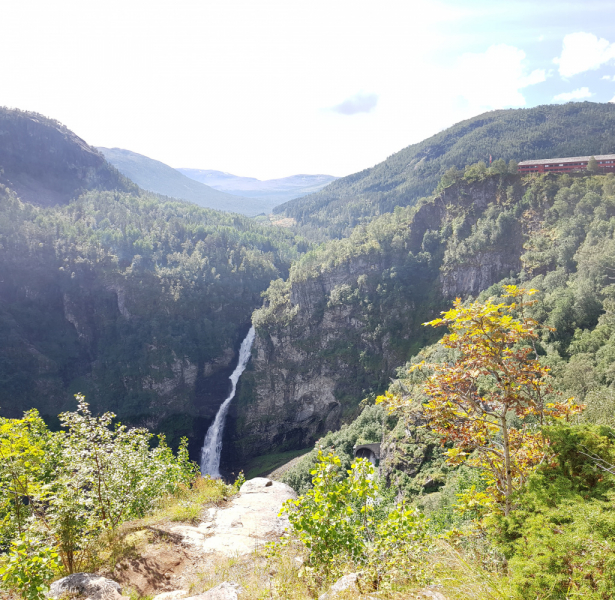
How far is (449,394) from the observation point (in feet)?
25.1

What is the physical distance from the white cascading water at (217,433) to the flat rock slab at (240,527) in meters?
58.0

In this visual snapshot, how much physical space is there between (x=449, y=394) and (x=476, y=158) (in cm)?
17062

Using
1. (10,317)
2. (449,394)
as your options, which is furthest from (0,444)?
(10,317)

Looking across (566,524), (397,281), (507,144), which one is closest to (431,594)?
(566,524)

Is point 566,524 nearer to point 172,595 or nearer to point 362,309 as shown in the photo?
point 172,595

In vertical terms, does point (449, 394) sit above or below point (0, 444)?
above

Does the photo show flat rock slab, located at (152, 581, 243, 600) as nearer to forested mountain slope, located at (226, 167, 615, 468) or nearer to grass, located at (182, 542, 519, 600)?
grass, located at (182, 542, 519, 600)

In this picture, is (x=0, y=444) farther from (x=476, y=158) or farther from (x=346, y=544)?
(x=476, y=158)

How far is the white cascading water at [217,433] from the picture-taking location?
242 feet

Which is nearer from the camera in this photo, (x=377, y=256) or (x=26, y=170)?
(x=377, y=256)

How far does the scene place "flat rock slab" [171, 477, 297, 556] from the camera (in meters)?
11.0

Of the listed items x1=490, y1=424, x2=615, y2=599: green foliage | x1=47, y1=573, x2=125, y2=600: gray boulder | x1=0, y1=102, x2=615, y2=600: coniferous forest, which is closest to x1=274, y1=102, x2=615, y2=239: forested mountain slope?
x1=0, y1=102, x2=615, y2=600: coniferous forest

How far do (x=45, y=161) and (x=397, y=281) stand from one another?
157146 millimetres

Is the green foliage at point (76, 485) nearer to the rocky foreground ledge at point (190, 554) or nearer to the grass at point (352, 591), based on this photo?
the rocky foreground ledge at point (190, 554)
